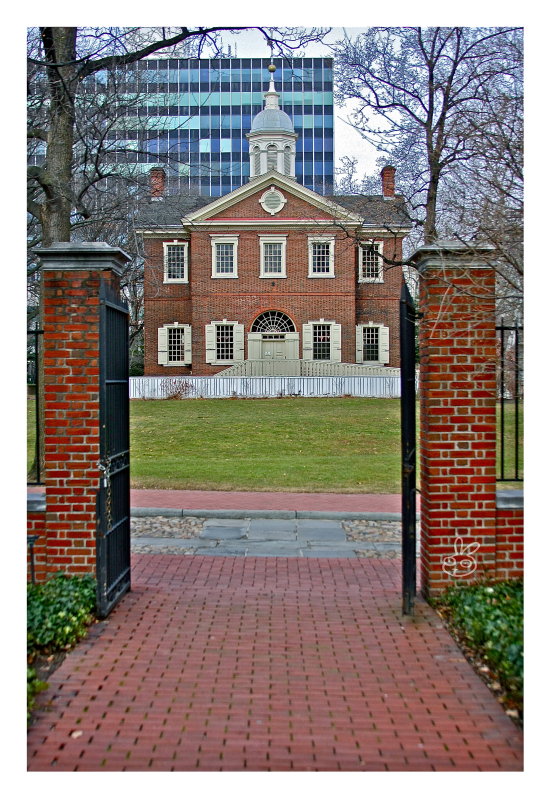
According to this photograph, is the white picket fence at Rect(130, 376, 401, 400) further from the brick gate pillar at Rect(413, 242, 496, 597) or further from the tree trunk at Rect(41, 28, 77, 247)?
the brick gate pillar at Rect(413, 242, 496, 597)

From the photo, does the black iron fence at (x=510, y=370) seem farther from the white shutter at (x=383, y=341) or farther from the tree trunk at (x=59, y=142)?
the white shutter at (x=383, y=341)

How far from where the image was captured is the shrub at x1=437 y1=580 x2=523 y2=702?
443 cm

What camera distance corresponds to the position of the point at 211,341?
1380 inches

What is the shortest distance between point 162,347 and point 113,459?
3031cm

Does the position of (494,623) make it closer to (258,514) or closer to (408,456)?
(408,456)

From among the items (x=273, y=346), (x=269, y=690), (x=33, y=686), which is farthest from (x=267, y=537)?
(x=273, y=346)

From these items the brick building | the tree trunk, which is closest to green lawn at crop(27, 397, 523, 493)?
the tree trunk

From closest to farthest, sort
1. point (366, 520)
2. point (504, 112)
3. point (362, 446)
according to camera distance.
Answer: point (504, 112), point (366, 520), point (362, 446)

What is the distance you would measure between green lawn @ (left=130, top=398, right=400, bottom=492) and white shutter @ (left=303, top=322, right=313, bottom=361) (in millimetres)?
6073

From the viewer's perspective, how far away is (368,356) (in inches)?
1410

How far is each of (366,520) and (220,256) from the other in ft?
87.2

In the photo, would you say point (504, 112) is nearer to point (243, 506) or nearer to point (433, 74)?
point (243, 506)

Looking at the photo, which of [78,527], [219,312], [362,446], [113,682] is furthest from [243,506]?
[219,312]

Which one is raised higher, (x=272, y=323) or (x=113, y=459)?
(x=272, y=323)
